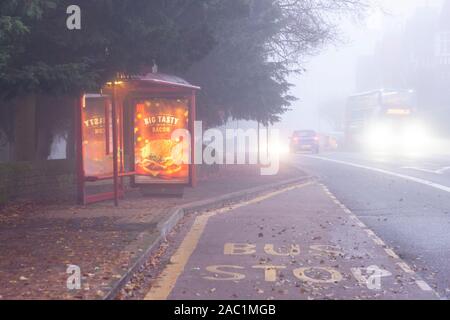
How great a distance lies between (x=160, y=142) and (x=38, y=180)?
117 inches

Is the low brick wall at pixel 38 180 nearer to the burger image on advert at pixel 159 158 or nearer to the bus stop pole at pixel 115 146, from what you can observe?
the burger image on advert at pixel 159 158

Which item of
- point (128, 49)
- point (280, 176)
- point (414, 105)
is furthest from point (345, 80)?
point (128, 49)

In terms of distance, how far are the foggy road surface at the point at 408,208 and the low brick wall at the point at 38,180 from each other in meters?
6.93

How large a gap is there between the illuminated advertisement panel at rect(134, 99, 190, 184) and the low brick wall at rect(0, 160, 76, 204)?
76.0 inches

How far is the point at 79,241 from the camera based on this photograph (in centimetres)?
1056

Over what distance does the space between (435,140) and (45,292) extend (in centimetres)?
6427

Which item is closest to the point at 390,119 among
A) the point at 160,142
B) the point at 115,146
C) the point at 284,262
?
the point at 160,142

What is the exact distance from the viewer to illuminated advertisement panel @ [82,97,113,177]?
1537cm

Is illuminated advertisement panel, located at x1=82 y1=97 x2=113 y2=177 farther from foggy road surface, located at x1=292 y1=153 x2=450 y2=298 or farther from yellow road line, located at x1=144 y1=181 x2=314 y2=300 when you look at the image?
foggy road surface, located at x1=292 y1=153 x2=450 y2=298

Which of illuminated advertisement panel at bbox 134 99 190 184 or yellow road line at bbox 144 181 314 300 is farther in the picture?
illuminated advertisement panel at bbox 134 99 190 184

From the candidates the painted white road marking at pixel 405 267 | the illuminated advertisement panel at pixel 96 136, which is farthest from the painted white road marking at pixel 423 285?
the illuminated advertisement panel at pixel 96 136

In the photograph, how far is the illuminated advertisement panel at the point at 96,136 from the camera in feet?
50.4

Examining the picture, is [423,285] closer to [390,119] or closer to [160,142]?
[160,142]

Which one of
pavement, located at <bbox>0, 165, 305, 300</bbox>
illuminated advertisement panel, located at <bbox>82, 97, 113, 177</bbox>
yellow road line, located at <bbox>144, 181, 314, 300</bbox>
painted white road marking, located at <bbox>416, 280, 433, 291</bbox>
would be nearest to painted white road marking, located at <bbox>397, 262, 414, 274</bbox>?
painted white road marking, located at <bbox>416, 280, 433, 291</bbox>
